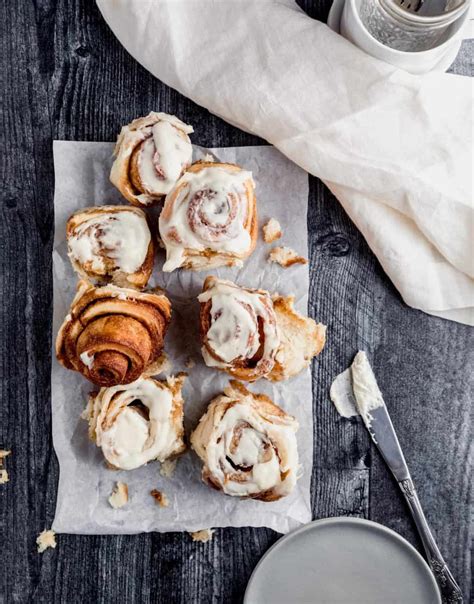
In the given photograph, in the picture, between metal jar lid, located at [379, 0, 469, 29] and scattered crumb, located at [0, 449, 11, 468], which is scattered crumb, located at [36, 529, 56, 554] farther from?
metal jar lid, located at [379, 0, 469, 29]

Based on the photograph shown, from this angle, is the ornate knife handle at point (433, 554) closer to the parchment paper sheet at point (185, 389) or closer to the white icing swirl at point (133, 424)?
the parchment paper sheet at point (185, 389)

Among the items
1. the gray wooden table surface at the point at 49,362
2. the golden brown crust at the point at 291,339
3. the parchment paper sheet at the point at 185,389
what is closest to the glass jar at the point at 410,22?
the gray wooden table surface at the point at 49,362

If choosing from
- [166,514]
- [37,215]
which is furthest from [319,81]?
[166,514]

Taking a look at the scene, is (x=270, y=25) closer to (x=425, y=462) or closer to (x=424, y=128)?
(x=424, y=128)

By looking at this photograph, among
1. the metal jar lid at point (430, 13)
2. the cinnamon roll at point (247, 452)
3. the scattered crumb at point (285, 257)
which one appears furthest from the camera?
the scattered crumb at point (285, 257)

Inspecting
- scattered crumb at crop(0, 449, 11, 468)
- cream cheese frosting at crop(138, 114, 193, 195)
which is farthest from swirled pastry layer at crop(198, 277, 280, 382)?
scattered crumb at crop(0, 449, 11, 468)

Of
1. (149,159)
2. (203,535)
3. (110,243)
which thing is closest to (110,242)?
(110,243)
